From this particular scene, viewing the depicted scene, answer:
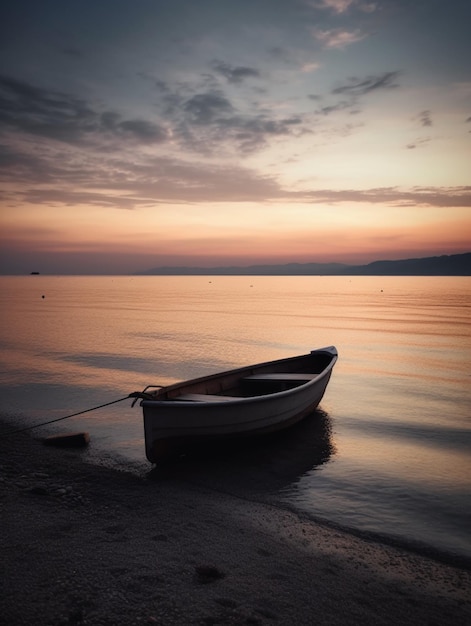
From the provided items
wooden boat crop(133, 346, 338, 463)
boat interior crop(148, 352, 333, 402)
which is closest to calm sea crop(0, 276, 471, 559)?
wooden boat crop(133, 346, 338, 463)

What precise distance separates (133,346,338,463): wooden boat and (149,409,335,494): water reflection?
395mm

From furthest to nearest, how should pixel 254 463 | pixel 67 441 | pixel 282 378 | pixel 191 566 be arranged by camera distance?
pixel 282 378 < pixel 67 441 < pixel 254 463 < pixel 191 566

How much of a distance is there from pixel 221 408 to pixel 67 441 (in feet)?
14.2

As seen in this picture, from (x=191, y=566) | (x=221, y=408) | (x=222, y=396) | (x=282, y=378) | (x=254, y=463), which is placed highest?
(x=221, y=408)

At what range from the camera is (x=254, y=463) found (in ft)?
33.4

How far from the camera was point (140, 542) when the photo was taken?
642cm

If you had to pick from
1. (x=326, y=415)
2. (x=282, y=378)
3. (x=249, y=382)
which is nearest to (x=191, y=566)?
(x=249, y=382)

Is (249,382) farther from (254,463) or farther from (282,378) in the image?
(254,463)

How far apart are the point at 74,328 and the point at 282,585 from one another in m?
33.8

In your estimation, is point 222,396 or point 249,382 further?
point 249,382

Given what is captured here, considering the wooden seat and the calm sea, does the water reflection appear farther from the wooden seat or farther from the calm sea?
the wooden seat

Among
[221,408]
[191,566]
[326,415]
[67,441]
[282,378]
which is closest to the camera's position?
[191,566]

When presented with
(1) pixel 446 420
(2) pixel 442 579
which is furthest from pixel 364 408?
(2) pixel 442 579

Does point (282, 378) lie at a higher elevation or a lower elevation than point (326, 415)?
higher
